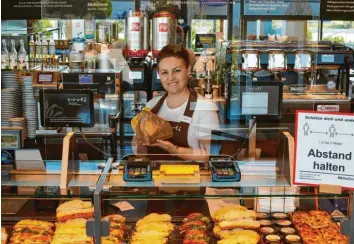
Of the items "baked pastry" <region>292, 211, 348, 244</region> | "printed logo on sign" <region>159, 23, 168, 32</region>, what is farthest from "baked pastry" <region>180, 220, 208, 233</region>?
"printed logo on sign" <region>159, 23, 168, 32</region>

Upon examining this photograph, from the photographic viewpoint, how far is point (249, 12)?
6148 mm

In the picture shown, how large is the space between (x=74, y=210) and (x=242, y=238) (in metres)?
0.77

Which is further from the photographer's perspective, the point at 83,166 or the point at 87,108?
the point at 87,108

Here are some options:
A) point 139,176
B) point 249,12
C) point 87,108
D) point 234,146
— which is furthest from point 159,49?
point 139,176

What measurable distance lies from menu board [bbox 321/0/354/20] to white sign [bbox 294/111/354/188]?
3978 mm

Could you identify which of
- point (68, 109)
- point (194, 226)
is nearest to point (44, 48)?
point (68, 109)

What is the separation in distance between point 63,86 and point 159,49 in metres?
1.41

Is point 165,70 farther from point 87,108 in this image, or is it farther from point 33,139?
point 33,139

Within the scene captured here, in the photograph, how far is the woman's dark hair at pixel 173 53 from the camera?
4641mm

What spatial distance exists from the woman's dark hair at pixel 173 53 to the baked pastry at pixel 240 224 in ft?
7.47

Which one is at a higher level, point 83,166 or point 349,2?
point 349,2

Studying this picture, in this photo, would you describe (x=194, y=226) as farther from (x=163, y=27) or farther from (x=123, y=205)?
(x=163, y=27)

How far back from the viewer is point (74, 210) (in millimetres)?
2555

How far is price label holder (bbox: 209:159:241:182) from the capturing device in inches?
102
